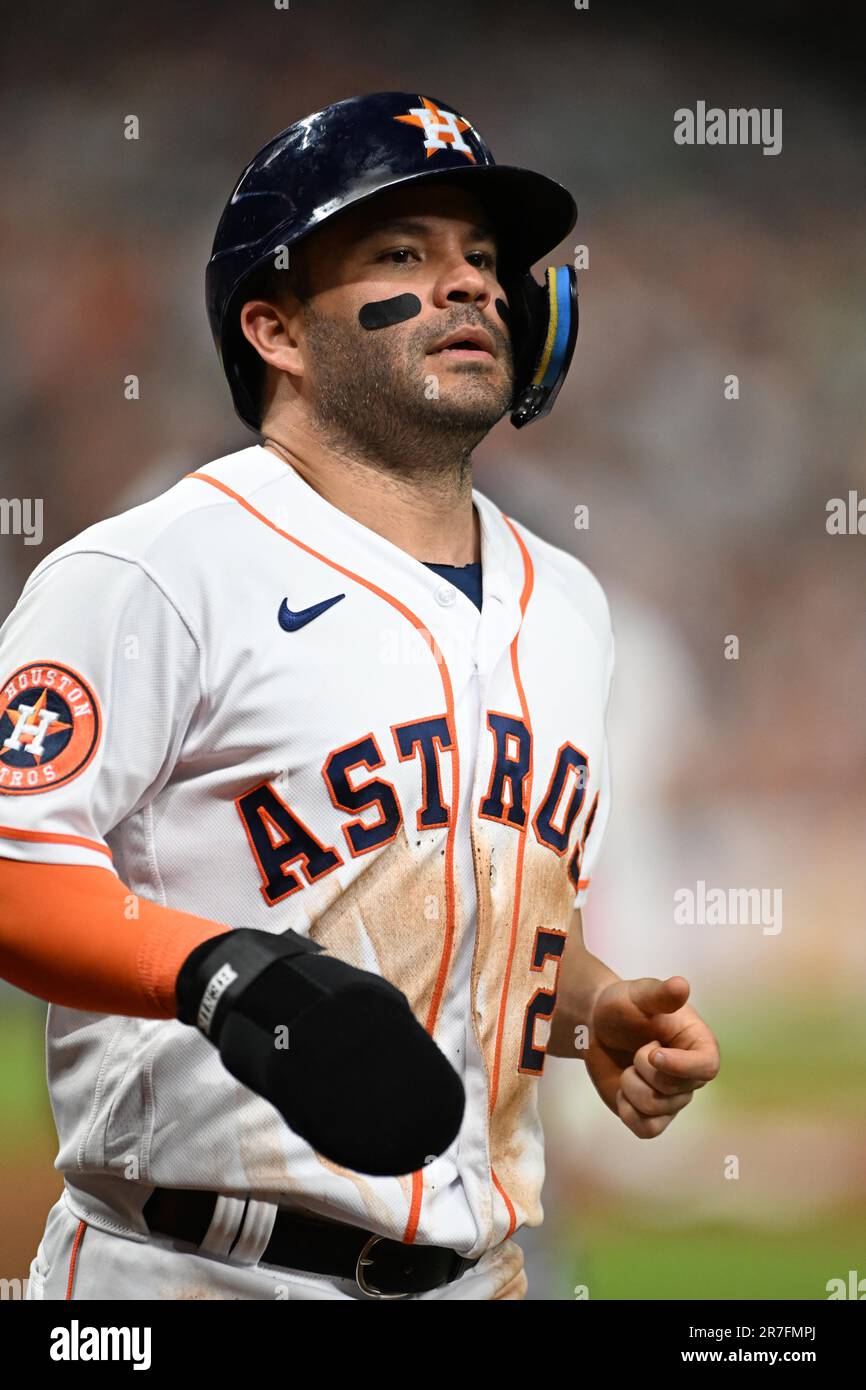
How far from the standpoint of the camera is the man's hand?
4.42 ft

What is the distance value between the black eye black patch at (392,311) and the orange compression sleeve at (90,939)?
1.94 feet

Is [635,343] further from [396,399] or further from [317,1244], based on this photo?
[317,1244]

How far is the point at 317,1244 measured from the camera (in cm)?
124

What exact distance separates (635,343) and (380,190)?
1907 mm

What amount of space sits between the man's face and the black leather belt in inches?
27.3

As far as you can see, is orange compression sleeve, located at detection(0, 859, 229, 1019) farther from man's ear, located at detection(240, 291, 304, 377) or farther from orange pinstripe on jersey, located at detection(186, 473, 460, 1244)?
man's ear, located at detection(240, 291, 304, 377)

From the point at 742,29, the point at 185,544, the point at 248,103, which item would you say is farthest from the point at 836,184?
the point at 185,544

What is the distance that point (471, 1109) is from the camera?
1.31m

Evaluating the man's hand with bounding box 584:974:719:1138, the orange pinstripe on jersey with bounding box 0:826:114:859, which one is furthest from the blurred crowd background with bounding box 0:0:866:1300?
the orange pinstripe on jersey with bounding box 0:826:114:859

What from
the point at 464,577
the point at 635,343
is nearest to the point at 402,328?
the point at 464,577

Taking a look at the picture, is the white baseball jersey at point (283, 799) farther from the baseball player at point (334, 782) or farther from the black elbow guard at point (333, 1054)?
the black elbow guard at point (333, 1054)

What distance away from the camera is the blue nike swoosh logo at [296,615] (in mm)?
1275

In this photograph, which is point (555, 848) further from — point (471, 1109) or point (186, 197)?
point (186, 197)

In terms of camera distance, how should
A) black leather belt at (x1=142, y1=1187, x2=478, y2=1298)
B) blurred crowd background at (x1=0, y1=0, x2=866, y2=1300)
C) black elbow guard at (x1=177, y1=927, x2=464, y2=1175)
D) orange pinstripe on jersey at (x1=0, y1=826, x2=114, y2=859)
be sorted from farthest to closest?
1. blurred crowd background at (x1=0, y1=0, x2=866, y2=1300)
2. black leather belt at (x1=142, y1=1187, x2=478, y2=1298)
3. orange pinstripe on jersey at (x1=0, y1=826, x2=114, y2=859)
4. black elbow guard at (x1=177, y1=927, x2=464, y2=1175)
